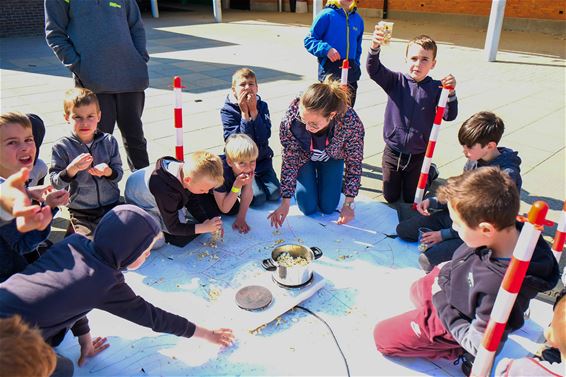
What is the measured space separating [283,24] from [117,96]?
14733 mm

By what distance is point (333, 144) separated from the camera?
3596 millimetres

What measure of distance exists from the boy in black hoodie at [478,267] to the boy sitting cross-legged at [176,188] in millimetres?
1450

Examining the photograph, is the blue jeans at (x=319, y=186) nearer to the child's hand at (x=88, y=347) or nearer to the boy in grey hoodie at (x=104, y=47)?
the boy in grey hoodie at (x=104, y=47)

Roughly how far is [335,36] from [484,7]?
44.8 ft

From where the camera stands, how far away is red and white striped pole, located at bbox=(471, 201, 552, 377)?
63.9 inches

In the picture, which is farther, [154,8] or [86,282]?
[154,8]

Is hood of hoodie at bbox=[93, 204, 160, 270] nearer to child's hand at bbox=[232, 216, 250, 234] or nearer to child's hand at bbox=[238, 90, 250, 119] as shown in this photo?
child's hand at bbox=[232, 216, 250, 234]

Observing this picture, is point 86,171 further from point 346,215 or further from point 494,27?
point 494,27

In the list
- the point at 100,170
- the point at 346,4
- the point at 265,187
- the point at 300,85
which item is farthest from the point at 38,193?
the point at 300,85

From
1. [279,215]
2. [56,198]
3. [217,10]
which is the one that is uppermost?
[217,10]

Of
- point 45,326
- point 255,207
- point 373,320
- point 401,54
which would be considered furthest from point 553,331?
point 401,54

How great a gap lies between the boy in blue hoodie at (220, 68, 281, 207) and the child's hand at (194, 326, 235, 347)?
5.45 feet

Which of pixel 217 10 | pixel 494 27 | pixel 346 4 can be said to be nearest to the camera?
pixel 346 4

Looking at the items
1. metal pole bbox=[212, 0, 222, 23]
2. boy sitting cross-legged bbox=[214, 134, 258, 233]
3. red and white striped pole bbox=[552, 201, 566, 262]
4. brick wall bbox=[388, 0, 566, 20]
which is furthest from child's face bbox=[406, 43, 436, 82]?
metal pole bbox=[212, 0, 222, 23]
